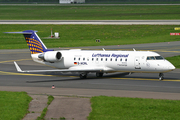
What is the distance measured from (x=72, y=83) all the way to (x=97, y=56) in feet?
15.3

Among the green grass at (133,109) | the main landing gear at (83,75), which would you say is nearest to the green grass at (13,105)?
the green grass at (133,109)

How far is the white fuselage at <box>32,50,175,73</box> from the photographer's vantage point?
32.2 meters

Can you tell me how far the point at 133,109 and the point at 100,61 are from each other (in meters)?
14.2

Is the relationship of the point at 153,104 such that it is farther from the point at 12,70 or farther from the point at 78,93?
the point at 12,70

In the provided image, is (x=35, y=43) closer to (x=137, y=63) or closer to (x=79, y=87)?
(x=79, y=87)

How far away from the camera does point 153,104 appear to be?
21875 mm

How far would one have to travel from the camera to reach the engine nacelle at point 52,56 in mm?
35688

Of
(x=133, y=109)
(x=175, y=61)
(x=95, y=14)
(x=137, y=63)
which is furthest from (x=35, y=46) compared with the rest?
(x=95, y=14)

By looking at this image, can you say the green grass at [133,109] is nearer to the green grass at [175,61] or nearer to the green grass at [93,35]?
the green grass at [175,61]

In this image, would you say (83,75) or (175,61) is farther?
(175,61)

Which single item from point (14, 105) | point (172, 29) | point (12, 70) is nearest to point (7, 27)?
point (172, 29)

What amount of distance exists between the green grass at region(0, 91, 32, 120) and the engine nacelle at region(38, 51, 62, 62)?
1022cm

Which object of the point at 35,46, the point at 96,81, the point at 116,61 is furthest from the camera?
the point at 35,46

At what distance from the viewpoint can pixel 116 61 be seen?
3350cm
